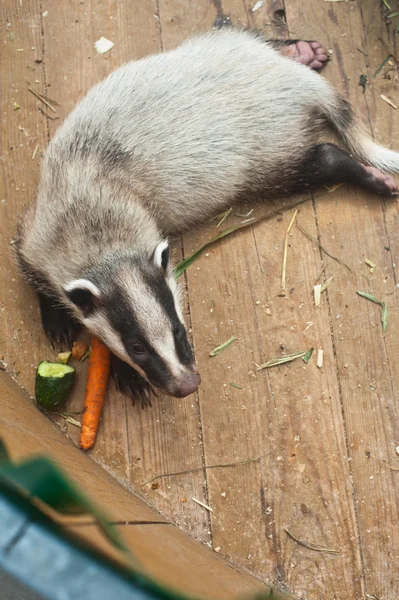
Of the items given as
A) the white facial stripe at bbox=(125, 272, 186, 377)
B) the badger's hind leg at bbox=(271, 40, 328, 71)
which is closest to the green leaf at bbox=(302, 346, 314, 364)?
the white facial stripe at bbox=(125, 272, 186, 377)

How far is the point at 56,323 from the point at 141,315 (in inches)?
28.2

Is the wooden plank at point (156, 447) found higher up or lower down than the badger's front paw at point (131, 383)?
lower down

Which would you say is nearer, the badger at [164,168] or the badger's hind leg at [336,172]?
the badger at [164,168]

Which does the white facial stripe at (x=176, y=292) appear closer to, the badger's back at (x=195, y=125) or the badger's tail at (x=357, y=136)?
the badger's back at (x=195, y=125)

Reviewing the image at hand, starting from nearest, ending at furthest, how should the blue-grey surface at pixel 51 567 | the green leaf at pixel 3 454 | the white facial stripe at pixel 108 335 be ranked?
1. the blue-grey surface at pixel 51 567
2. the green leaf at pixel 3 454
3. the white facial stripe at pixel 108 335

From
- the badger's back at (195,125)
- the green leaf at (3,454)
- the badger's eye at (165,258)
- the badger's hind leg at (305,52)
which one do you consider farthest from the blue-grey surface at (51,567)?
the badger's hind leg at (305,52)

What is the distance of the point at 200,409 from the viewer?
130 inches

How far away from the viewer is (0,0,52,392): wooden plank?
3395mm

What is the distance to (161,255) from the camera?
300 centimetres

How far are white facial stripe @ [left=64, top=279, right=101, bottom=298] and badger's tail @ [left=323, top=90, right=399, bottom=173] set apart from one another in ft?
5.25

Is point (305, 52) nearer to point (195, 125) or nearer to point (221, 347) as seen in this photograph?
point (195, 125)

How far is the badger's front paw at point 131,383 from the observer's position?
3.29 metres

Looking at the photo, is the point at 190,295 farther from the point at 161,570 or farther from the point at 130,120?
the point at 161,570

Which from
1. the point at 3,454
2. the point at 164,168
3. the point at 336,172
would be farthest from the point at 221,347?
the point at 3,454
